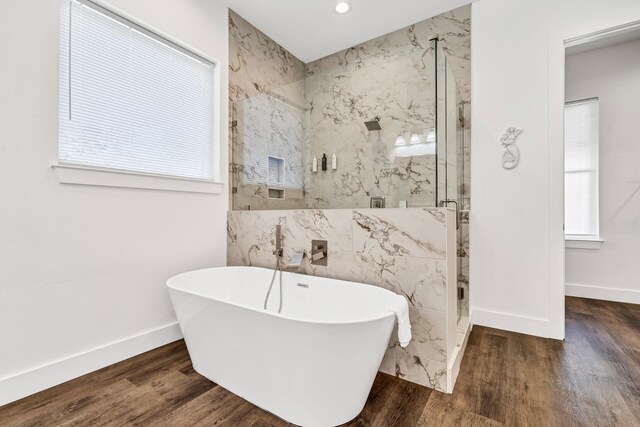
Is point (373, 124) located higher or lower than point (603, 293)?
higher

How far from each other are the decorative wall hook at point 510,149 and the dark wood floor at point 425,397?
1.45 meters

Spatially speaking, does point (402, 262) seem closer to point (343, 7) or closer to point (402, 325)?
point (402, 325)

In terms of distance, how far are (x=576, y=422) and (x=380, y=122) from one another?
245cm

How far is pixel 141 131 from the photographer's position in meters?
2.05

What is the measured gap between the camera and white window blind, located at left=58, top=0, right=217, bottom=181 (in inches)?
67.9

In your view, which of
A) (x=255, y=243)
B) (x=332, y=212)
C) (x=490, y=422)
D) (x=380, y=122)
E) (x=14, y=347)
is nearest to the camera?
(x=490, y=422)

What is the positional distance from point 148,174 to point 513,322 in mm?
Answer: 3097

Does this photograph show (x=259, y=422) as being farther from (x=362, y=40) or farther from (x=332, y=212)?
(x=362, y=40)

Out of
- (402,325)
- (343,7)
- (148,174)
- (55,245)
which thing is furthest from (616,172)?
(55,245)

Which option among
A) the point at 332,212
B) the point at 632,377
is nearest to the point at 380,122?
the point at 332,212

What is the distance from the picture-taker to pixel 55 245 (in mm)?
1622

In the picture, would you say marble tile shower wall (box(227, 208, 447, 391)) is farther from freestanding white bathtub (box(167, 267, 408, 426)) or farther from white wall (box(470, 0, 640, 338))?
white wall (box(470, 0, 640, 338))

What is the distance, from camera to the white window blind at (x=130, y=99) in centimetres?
172

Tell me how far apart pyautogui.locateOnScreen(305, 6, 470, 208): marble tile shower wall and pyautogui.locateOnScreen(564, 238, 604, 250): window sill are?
86.2 inches
